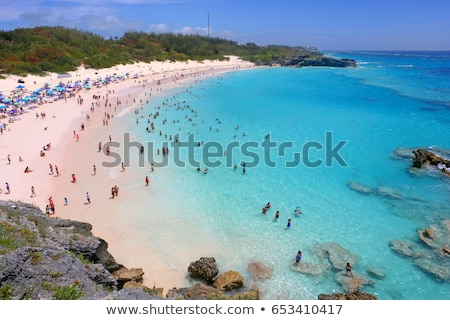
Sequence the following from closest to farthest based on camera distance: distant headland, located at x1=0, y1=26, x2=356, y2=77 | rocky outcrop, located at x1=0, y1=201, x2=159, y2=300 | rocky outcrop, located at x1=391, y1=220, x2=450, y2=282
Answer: rocky outcrop, located at x1=0, y1=201, x2=159, y2=300 < rocky outcrop, located at x1=391, y1=220, x2=450, y2=282 < distant headland, located at x1=0, y1=26, x2=356, y2=77

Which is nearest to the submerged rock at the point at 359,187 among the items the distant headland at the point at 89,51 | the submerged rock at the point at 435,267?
the submerged rock at the point at 435,267

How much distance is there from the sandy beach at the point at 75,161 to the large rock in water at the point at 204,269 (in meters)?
0.67

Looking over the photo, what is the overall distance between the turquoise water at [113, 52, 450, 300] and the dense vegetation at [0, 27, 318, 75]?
34.7 metres

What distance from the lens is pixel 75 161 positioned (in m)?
25.5

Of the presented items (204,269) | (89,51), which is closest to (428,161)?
(204,269)

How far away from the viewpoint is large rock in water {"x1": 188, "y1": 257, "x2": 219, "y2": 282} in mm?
13289

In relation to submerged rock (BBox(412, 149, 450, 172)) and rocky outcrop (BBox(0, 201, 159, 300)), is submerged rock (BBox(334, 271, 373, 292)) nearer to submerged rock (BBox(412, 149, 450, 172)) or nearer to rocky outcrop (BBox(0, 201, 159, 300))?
rocky outcrop (BBox(0, 201, 159, 300))

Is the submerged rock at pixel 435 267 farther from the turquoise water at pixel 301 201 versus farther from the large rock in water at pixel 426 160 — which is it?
the large rock in water at pixel 426 160

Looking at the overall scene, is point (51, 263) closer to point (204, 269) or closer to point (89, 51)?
point (204, 269)

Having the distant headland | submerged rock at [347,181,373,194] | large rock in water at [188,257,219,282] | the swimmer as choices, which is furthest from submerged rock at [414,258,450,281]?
the distant headland

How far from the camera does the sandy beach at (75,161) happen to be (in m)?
16.1

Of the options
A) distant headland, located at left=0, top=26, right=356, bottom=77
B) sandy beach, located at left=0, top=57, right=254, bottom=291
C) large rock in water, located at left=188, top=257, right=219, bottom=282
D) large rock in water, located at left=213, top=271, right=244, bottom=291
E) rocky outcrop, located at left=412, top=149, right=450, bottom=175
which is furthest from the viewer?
distant headland, located at left=0, top=26, right=356, bottom=77

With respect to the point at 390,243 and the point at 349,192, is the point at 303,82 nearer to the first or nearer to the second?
the point at 349,192

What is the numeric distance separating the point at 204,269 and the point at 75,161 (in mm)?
17477
